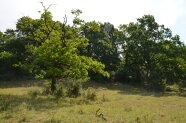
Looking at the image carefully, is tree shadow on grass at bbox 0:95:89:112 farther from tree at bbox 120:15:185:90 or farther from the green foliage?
tree at bbox 120:15:185:90

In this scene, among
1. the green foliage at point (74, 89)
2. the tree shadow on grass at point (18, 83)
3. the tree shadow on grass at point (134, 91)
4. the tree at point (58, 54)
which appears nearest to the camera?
the tree at point (58, 54)

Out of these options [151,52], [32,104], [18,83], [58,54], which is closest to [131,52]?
[151,52]

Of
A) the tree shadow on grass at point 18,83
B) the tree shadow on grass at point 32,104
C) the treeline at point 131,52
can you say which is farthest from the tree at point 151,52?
the tree shadow on grass at point 32,104

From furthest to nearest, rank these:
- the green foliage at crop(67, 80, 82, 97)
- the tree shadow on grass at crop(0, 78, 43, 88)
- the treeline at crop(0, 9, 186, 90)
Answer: the treeline at crop(0, 9, 186, 90) → the tree shadow on grass at crop(0, 78, 43, 88) → the green foliage at crop(67, 80, 82, 97)

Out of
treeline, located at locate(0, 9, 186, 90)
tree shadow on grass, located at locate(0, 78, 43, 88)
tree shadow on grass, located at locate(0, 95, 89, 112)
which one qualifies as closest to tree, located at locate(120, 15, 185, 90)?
treeline, located at locate(0, 9, 186, 90)

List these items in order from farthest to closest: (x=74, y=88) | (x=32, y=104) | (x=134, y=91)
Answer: (x=134, y=91)
(x=74, y=88)
(x=32, y=104)

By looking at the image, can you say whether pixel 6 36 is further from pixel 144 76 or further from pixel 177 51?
pixel 177 51

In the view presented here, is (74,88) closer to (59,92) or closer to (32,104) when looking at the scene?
(59,92)

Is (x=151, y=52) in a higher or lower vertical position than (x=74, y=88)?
higher

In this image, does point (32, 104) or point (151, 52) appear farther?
point (151, 52)

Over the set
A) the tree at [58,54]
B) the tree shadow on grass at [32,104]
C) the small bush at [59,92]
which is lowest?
the tree shadow on grass at [32,104]

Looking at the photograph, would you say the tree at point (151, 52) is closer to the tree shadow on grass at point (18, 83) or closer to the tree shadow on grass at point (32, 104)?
the tree shadow on grass at point (18, 83)

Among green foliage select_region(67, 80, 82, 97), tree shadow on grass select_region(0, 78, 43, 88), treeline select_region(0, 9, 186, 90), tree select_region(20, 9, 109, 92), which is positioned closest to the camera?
tree select_region(20, 9, 109, 92)

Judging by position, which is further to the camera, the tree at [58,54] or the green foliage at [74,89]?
the green foliage at [74,89]
